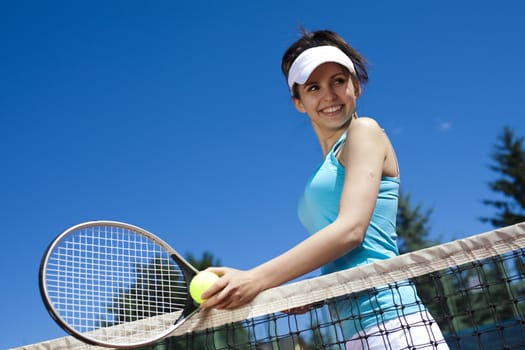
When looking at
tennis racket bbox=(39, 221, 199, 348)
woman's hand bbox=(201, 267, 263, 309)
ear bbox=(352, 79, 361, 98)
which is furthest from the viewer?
ear bbox=(352, 79, 361, 98)

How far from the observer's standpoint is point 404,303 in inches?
82.1

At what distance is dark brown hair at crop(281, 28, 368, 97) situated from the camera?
2.57 metres

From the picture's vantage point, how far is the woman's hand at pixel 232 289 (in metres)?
2.08

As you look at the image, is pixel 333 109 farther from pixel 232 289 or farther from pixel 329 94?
pixel 232 289

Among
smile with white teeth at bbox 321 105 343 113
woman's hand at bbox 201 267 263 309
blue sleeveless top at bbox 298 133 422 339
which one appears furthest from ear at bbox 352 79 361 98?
woman's hand at bbox 201 267 263 309

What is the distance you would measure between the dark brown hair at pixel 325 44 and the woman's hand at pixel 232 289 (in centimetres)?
83

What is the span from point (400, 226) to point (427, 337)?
33224mm

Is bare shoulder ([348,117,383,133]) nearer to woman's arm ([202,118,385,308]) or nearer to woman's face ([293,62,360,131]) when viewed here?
woman's arm ([202,118,385,308])

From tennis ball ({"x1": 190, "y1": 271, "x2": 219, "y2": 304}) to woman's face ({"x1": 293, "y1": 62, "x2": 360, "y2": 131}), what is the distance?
716mm

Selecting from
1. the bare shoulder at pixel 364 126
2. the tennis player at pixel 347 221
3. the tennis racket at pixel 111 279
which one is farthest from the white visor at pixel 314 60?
the tennis racket at pixel 111 279

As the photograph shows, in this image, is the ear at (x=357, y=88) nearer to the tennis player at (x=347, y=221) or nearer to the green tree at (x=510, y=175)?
the tennis player at (x=347, y=221)

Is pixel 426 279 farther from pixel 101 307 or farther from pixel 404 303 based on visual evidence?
pixel 101 307

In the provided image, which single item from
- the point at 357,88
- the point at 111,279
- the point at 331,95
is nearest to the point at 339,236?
the point at 331,95

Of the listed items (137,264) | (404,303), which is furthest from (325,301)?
(137,264)
